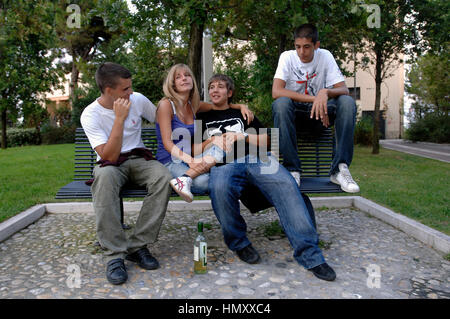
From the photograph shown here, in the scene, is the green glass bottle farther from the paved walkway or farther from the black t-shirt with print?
the paved walkway

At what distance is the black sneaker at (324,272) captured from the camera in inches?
108

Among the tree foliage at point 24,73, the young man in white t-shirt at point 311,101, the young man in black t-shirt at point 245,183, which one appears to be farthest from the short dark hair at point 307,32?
the tree foliage at point 24,73

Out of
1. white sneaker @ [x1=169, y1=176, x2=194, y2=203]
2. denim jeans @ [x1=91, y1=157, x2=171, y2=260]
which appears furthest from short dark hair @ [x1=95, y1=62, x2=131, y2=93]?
white sneaker @ [x1=169, y1=176, x2=194, y2=203]

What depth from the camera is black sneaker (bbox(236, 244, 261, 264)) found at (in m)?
3.12

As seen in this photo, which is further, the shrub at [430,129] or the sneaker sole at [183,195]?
the shrub at [430,129]

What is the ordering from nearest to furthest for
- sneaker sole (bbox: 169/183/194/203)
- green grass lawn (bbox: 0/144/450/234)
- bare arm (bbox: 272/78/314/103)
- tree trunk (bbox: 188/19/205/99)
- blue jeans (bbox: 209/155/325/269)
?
blue jeans (bbox: 209/155/325/269) → sneaker sole (bbox: 169/183/194/203) → bare arm (bbox: 272/78/314/103) → green grass lawn (bbox: 0/144/450/234) → tree trunk (bbox: 188/19/205/99)

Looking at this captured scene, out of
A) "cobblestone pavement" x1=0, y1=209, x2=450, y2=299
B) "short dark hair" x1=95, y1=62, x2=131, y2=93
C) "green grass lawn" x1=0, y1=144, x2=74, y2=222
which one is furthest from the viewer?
"green grass lawn" x1=0, y1=144, x2=74, y2=222

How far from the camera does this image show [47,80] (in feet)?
57.5

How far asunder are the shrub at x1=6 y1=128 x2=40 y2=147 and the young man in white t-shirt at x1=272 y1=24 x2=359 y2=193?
77.3 feet

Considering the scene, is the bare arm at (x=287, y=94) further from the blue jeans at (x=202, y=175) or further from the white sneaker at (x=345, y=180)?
the blue jeans at (x=202, y=175)

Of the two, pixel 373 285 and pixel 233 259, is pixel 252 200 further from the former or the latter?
pixel 373 285

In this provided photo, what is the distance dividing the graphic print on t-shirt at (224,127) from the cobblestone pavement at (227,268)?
1.10 meters

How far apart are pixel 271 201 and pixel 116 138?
1393mm
